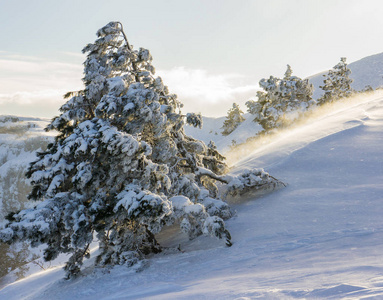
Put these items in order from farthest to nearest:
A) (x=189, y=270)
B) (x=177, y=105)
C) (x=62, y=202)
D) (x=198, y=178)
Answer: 1. (x=198, y=178)
2. (x=177, y=105)
3. (x=62, y=202)
4. (x=189, y=270)

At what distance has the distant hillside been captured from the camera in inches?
2483

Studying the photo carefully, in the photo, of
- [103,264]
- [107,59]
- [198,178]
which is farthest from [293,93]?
[103,264]

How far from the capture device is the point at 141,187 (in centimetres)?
801

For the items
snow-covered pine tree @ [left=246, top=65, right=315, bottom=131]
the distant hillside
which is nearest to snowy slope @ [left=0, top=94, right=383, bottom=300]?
snow-covered pine tree @ [left=246, top=65, right=315, bottom=131]

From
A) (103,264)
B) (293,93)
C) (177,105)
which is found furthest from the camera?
(293,93)

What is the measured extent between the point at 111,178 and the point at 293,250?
5.23 metres

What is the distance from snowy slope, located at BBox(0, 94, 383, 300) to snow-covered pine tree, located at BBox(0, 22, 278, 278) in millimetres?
803

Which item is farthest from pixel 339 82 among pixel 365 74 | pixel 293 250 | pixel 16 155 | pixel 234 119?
pixel 16 155

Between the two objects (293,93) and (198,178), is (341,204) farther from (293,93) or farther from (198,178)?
(293,93)

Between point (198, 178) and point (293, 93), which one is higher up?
point (293, 93)

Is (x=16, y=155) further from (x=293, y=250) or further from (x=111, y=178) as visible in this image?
(x=293, y=250)

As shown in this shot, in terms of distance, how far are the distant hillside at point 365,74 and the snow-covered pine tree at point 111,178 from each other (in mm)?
60712

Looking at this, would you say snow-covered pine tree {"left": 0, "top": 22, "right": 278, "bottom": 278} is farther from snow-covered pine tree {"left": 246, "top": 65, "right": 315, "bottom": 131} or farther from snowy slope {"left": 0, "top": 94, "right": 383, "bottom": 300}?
snow-covered pine tree {"left": 246, "top": 65, "right": 315, "bottom": 131}

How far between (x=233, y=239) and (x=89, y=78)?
7.20 metres
